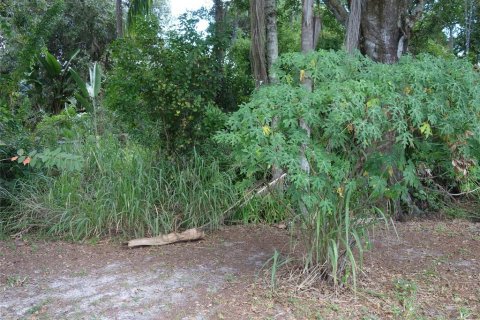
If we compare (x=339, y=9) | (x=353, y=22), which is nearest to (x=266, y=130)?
(x=353, y=22)

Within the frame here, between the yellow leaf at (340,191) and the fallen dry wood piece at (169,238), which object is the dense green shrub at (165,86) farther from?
the yellow leaf at (340,191)

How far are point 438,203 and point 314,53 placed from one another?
17.9ft

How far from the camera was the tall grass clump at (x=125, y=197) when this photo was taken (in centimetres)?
681

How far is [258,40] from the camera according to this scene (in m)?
8.00

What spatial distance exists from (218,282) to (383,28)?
16.5 ft

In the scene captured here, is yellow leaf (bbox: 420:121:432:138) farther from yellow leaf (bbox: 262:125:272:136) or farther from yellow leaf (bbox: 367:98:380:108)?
yellow leaf (bbox: 262:125:272:136)

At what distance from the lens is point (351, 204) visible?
4758 mm

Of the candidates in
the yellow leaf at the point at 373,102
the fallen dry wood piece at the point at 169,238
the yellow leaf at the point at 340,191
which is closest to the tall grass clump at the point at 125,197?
the fallen dry wood piece at the point at 169,238

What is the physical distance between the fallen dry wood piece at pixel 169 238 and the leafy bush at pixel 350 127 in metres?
2.40

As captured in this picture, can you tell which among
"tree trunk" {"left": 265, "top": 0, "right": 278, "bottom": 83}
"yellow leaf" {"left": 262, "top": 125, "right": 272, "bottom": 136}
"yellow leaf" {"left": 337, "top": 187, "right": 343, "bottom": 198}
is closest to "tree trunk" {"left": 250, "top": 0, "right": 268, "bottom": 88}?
"tree trunk" {"left": 265, "top": 0, "right": 278, "bottom": 83}

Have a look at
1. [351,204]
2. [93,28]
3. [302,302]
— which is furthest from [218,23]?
[93,28]

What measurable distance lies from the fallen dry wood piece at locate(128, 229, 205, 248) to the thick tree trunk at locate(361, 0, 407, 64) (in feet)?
12.9

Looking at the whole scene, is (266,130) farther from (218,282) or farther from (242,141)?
(218,282)

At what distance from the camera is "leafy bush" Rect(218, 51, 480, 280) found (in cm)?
397
